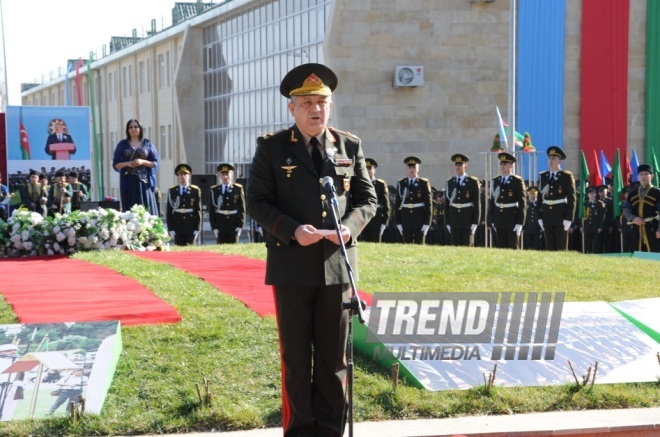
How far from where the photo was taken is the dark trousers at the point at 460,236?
19.5 m

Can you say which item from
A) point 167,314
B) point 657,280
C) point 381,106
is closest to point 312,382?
point 167,314

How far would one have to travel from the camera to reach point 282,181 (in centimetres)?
556

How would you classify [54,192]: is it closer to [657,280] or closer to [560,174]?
[560,174]

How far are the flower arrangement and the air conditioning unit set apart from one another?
19420mm

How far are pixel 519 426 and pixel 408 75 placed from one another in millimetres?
27062

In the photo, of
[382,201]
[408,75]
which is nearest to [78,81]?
[408,75]

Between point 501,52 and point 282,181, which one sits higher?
point 501,52

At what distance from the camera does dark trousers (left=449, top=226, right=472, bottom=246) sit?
63.9ft

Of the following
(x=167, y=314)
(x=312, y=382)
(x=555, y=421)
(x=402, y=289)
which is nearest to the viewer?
(x=312, y=382)

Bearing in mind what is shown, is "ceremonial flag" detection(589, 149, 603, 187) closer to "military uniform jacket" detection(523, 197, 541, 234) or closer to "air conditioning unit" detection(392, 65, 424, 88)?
"military uniform jacket" detection(523, 197, 541, 234)

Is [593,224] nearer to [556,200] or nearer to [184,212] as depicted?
[556,200]

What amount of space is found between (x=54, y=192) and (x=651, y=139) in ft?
57.9

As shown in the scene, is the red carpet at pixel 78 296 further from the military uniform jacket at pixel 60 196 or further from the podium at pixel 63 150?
the military uniform jacket at pixel 60 196

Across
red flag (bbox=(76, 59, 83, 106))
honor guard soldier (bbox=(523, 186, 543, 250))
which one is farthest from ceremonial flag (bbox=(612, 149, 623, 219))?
red flag (bbox=(76, 59, 83, 106))
